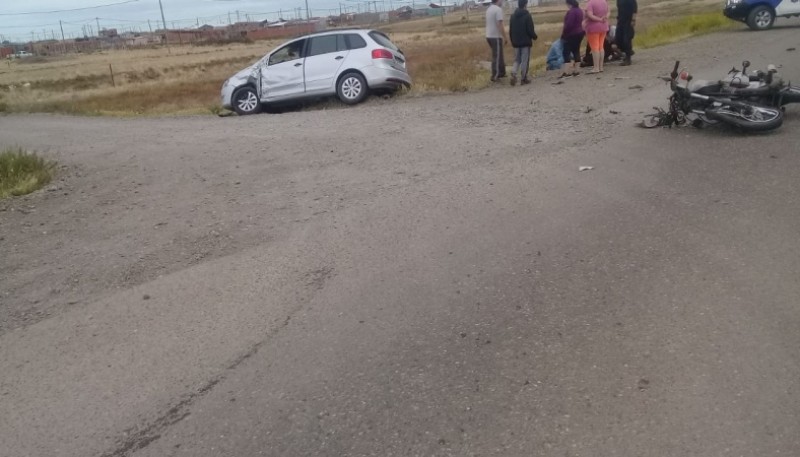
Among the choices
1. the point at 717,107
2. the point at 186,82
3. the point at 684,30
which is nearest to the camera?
the point at 717,107

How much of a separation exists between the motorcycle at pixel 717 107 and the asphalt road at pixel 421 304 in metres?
0.20

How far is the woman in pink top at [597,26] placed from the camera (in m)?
13.8

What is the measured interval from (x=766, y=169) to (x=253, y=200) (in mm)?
5258

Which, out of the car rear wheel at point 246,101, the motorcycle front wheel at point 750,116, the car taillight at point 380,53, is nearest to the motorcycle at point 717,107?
the motorcycle front wheel at point 750,116

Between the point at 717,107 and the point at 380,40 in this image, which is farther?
the point at 380,40

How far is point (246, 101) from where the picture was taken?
15695 millimetres

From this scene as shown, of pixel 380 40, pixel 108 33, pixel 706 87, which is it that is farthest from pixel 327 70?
pixel 108 33

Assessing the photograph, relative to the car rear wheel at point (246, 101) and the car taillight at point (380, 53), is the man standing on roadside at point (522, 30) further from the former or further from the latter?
the car rear wheel at point (246, 101)

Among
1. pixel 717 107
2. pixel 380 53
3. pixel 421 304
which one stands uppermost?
pixel 380 53

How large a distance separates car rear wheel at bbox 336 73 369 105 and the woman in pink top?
4.78 metres

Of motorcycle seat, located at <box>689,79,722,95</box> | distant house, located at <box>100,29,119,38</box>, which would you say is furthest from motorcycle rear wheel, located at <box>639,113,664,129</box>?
distant house, located at <box>100,29,119,38</box>

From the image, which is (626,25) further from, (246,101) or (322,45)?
(246,101)

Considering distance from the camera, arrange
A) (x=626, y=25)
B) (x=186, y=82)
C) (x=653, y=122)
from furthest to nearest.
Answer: (x=186, y=82), (x=626, y=25), (x=653, y=122)

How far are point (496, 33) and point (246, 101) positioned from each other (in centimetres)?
576
